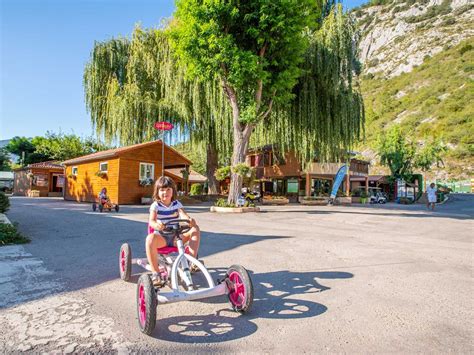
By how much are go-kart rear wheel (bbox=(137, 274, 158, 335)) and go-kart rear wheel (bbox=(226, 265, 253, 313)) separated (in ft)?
2.65

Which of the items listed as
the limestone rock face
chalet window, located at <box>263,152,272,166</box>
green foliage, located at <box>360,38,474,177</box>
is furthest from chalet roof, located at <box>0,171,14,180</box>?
the limestone rock face

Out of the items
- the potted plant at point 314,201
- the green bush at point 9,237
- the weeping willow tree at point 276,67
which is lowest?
the potted plant at point 314,201

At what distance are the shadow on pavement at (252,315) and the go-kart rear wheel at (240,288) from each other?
0.31 feet

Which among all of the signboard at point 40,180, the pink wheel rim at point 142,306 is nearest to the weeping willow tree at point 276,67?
the pink wheel rim at point 142,306

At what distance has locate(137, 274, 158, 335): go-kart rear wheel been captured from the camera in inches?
99.0

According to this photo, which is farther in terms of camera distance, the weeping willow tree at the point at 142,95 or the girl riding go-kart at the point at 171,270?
the weeping willow tree at the point at 142,95

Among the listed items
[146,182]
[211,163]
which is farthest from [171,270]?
[211,163]

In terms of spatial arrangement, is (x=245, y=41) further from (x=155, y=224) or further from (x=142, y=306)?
(x=142, y=306)

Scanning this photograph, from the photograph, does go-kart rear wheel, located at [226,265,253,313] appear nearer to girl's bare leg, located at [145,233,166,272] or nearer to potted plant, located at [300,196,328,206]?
girl's bare leg, located at [145,233,166,272]

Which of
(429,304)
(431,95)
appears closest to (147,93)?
(429,304)

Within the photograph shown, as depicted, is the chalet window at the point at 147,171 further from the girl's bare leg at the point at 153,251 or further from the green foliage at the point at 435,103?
the green foliage at the point at 435,103

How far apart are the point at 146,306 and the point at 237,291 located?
92 cm

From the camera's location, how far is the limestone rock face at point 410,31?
8638 cm

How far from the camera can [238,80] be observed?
550 inches
